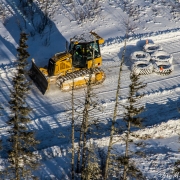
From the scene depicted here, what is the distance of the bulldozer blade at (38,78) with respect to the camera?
72.8 ft

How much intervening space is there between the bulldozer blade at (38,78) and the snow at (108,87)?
334 mm

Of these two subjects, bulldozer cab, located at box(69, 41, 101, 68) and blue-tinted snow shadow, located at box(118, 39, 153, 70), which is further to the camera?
blue-tinted snow shadow, located at box(118, 39, 153, 70)

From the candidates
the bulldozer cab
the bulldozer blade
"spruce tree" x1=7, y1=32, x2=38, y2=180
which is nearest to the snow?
the bulldozer blade

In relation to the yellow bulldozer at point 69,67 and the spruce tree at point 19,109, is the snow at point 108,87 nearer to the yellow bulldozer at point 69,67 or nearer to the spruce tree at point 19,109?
the yellow bulldozer at point 69,67

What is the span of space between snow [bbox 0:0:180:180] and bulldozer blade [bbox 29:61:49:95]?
0.33 m

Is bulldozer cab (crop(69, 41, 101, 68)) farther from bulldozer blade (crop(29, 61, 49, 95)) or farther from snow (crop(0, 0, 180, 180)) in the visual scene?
bulldozer blade (crop(29, 61, 49, 95))

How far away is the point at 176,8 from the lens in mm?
30594

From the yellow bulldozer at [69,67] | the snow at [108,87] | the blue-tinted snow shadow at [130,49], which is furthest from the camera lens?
the blue-tinted snow shadow at [130,49]

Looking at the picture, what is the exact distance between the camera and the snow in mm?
20203

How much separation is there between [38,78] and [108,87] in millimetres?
3424

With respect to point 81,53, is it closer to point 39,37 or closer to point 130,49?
point 130,49

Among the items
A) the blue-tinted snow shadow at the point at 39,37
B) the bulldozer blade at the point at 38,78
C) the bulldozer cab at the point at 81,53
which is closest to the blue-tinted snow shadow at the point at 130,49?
the bulldozer cab at the point at 81,53

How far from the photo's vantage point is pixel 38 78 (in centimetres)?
2267

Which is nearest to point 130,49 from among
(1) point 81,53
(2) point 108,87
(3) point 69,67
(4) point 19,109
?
(2) point 108,87
